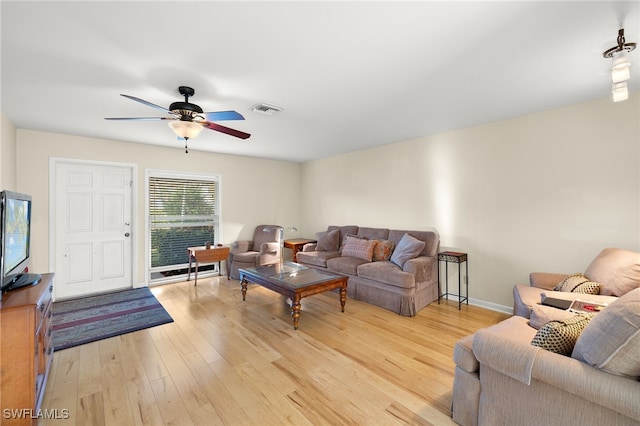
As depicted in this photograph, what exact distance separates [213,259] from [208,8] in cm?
A: 378

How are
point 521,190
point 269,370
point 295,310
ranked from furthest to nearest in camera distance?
point 521,190, point 295,310, point 269,370

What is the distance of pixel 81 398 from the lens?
1.85 meters

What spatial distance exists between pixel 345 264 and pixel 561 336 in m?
2.74

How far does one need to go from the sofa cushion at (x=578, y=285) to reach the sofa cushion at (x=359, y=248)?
6.99 feet

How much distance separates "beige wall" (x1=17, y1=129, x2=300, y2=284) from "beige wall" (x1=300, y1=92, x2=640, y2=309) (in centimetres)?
235

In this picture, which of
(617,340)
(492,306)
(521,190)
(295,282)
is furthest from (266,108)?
(492,306)

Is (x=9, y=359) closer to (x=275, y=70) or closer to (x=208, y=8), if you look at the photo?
(x=208, y=8)

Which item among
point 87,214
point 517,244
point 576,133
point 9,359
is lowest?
point 9,359

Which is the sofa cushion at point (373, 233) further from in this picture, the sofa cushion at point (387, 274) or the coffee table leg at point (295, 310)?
the coffee table leg at point (295, 310)

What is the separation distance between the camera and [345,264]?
3963 millimetres

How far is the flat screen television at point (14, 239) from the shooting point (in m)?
1.59

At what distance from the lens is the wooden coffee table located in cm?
290

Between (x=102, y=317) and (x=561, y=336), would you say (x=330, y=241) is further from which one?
(x=561, y=336)

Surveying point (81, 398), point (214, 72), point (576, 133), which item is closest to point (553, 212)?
point (576, 133)
